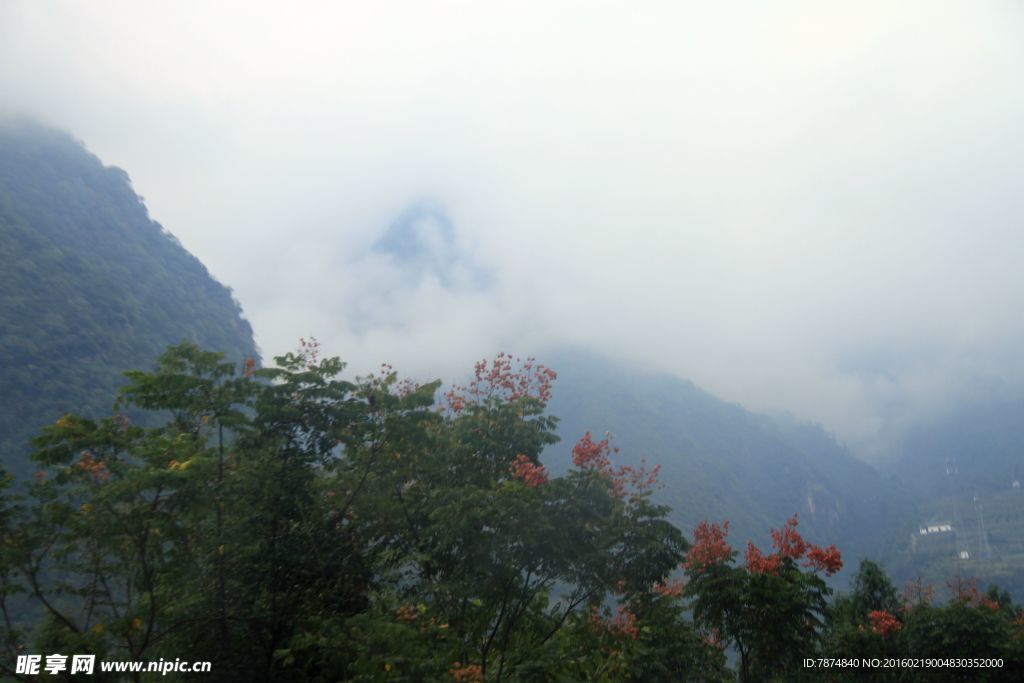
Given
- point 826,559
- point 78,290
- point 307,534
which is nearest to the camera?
point 307,534

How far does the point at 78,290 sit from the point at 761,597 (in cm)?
8379

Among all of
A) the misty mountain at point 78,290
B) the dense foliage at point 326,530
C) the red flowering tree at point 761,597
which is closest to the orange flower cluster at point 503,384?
the dense foliage at point 326,530

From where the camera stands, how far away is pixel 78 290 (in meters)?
77.2

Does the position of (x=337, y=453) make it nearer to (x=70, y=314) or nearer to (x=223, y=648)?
(x=223, y=648)

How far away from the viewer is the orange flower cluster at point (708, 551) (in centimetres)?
1645

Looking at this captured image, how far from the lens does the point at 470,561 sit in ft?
35.8

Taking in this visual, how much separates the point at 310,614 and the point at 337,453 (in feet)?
9.21

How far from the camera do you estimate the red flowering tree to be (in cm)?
1545

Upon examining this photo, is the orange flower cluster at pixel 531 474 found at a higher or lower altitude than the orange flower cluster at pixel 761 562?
higher

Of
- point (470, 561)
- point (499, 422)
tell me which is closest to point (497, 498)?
point (470, 561)

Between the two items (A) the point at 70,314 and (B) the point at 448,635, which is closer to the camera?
(B) the point at 448,635

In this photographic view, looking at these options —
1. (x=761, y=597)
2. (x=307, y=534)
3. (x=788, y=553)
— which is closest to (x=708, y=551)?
(x=761, y=597)

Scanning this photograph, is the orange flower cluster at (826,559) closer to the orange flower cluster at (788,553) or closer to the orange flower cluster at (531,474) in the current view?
the orange flower cluster at (788,553)

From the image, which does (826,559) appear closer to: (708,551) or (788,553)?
(788,553)
